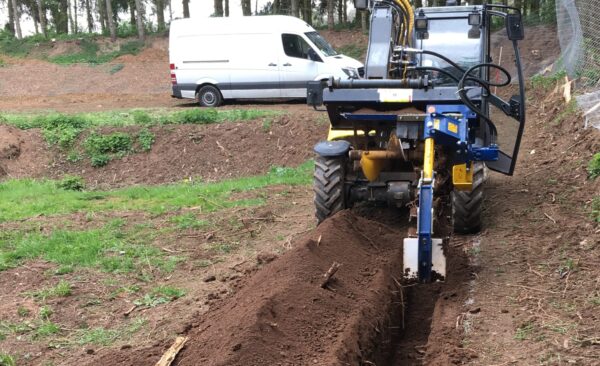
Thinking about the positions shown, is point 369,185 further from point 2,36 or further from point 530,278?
point 2,36

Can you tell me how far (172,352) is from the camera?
5.07 m

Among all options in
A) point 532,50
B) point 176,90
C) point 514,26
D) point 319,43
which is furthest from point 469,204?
point 532,50

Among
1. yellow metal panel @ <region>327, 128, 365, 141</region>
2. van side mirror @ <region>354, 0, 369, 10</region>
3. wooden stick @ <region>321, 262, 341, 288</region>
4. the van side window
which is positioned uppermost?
van side mirror @ <region>354, 0, 369, 10</region>

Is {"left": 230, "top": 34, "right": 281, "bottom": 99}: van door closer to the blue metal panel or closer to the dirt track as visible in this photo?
the dirt track

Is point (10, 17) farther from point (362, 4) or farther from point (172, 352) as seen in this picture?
point (172, 352)

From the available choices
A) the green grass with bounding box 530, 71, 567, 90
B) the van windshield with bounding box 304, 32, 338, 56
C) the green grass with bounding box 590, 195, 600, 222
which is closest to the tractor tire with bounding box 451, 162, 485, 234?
the green grass with bounding box 590, 195, 600, 222

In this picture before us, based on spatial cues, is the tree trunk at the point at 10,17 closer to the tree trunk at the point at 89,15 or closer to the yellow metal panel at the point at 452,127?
the tree trunk at the point at 89,15

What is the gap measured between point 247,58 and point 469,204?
477 inches

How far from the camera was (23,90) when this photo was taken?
26.4 meters

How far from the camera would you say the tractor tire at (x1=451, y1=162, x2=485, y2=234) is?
25.8 feet

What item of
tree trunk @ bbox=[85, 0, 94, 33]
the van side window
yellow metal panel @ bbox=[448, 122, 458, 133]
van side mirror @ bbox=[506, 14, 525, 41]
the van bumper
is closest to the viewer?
yellow metal panel @ bbox=[448, 122, 458, 133]

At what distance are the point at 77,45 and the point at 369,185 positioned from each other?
26974mm

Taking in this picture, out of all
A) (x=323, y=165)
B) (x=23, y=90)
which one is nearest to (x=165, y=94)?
(x=23, y=90)

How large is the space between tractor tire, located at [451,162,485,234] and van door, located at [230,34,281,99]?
1152 centimetres
